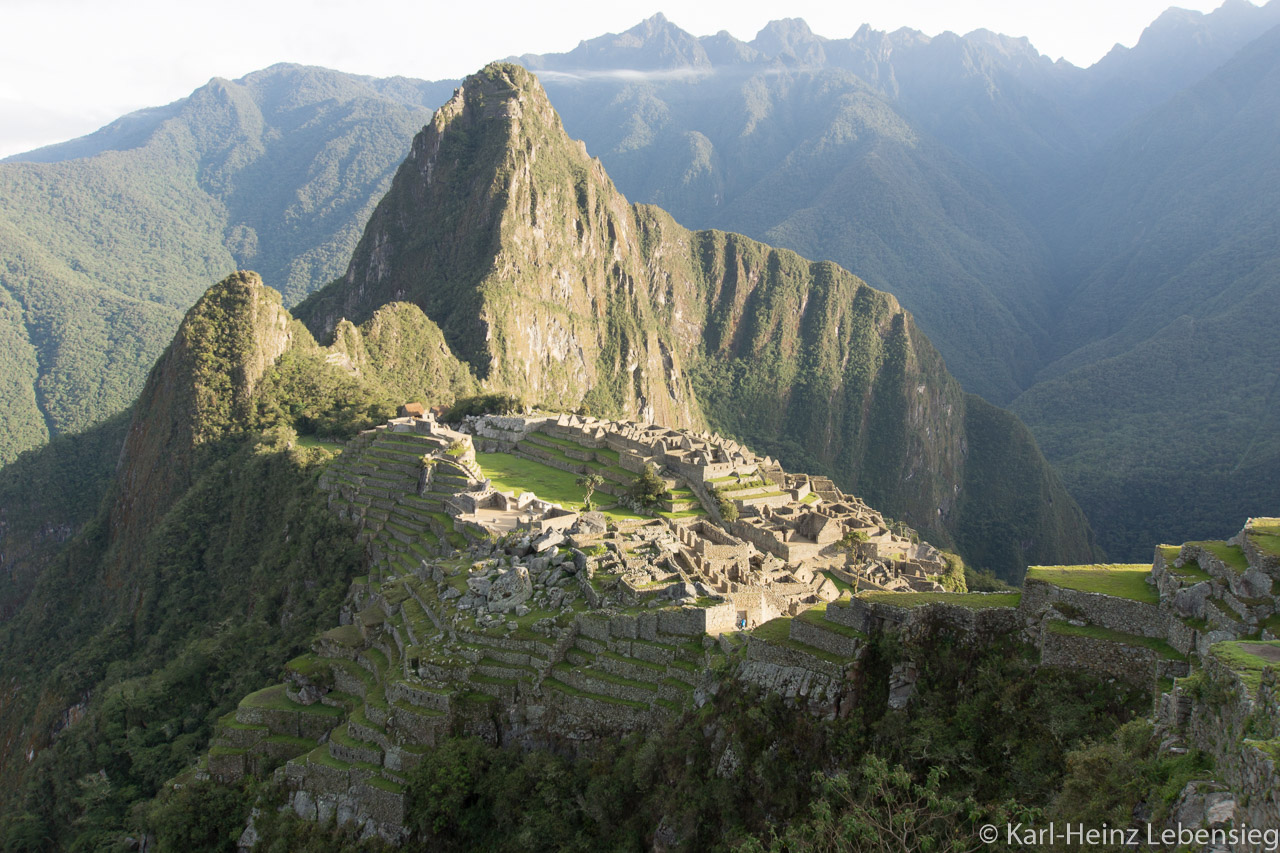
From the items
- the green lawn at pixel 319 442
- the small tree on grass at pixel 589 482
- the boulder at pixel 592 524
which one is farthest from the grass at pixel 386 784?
the green lawn at pixel 319 442

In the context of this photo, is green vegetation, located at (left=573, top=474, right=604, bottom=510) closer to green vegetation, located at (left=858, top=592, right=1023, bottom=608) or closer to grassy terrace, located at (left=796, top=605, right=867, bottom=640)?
grassy terrace, located at (left=796, top=605, right=867, bottom=640)

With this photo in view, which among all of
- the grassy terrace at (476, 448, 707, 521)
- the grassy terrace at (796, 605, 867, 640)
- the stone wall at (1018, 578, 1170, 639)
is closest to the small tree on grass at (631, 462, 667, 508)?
the grassy terrace at (476, 448, 707, 521)

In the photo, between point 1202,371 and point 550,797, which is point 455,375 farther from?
point 1202,371

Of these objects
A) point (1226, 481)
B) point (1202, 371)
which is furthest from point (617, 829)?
point (1202, 371)

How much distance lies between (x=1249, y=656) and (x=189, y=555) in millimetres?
70130

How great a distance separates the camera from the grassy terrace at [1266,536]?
1424 centimetres

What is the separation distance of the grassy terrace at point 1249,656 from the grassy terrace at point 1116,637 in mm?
1973

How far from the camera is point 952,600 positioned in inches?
674

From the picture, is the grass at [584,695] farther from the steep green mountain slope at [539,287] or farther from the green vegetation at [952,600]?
the steep green mountain slope at [539,287]

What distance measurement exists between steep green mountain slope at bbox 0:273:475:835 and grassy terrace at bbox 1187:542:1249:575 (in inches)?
1381

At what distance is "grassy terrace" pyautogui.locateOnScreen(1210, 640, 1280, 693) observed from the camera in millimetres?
10576

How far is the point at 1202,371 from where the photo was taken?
196750 millimetres

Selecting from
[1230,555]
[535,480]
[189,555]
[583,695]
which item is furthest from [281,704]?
[189,555]

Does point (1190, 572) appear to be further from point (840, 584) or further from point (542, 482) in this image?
point (542, 482)
